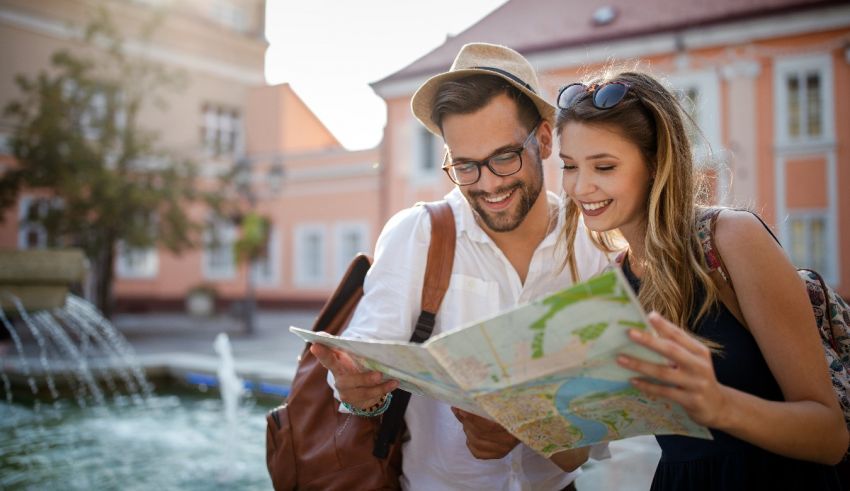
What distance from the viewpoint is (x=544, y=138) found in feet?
7.25

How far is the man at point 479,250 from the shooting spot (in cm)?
195

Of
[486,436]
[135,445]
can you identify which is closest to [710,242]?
[486,436]

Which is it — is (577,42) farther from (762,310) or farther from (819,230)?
(762,310)

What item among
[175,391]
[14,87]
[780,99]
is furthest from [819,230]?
[14,87]

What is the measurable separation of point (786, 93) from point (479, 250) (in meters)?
14.4

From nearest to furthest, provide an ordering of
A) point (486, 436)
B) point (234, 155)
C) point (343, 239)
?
1. point (486, 436)
2. point (343, 239)
3. point (234, 155)

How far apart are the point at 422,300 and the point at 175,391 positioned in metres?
6.13

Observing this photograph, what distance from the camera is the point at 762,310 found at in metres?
1.29

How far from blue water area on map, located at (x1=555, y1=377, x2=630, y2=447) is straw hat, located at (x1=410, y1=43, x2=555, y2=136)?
104cm

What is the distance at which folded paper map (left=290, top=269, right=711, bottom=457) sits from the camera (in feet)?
3.27

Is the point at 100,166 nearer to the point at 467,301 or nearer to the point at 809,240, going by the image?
the point at 467,301

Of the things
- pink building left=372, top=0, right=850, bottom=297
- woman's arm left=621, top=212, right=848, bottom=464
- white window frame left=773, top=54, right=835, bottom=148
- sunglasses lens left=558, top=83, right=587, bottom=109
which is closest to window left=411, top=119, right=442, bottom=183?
pink building left=372, top=0, right=850, bottom=297

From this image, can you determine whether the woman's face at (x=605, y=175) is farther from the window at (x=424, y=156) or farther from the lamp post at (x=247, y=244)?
the window at (x=424, y=156)

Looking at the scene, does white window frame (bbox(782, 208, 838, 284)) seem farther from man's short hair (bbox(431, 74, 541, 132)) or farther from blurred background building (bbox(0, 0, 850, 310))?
man's short hair (bbox(431, 74, 541, 132))
